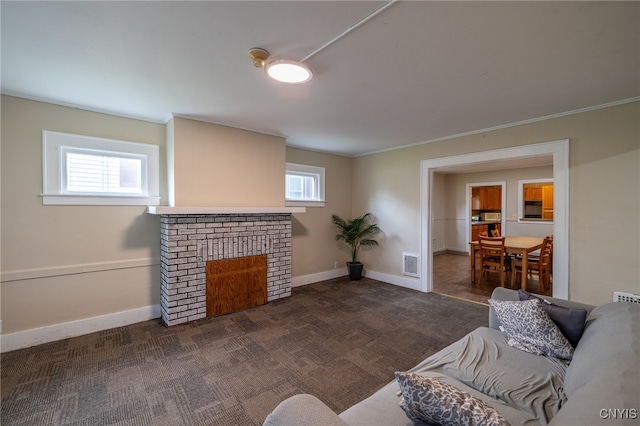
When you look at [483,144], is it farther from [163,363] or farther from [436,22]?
[163,363]

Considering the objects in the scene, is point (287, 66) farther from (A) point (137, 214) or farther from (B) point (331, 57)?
(A) point (137, 214)

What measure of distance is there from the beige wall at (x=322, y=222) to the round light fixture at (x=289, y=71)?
8.44ft

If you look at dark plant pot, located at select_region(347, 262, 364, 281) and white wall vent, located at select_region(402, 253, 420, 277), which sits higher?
white wall vent, located at select_region(402, 253, 420, 277)

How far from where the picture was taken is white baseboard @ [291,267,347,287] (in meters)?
4.67

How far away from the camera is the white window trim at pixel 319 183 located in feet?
15.5

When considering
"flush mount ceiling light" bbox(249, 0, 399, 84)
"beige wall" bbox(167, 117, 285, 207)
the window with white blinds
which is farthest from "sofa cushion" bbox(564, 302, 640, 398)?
the window with white blinds

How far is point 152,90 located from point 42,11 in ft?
3.27

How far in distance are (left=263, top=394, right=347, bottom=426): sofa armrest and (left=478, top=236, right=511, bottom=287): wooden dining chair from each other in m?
4.56

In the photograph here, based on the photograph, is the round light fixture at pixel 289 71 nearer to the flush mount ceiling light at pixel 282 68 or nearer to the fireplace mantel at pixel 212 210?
the flush mount ceiling light at pixel 282 68

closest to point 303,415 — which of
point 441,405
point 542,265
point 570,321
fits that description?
point 441,405

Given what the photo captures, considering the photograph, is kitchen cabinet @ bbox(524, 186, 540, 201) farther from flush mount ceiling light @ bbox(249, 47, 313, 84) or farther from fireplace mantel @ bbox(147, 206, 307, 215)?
flush mount ceiling light @ bbox(249, 47, 313, 84)

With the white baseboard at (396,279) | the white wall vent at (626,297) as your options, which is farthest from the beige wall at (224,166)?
the white wall vent at (626,297)

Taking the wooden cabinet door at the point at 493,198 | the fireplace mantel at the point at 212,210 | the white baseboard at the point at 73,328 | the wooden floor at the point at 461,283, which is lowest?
the wooden floor at the point at 461,283

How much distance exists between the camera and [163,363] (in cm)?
238
